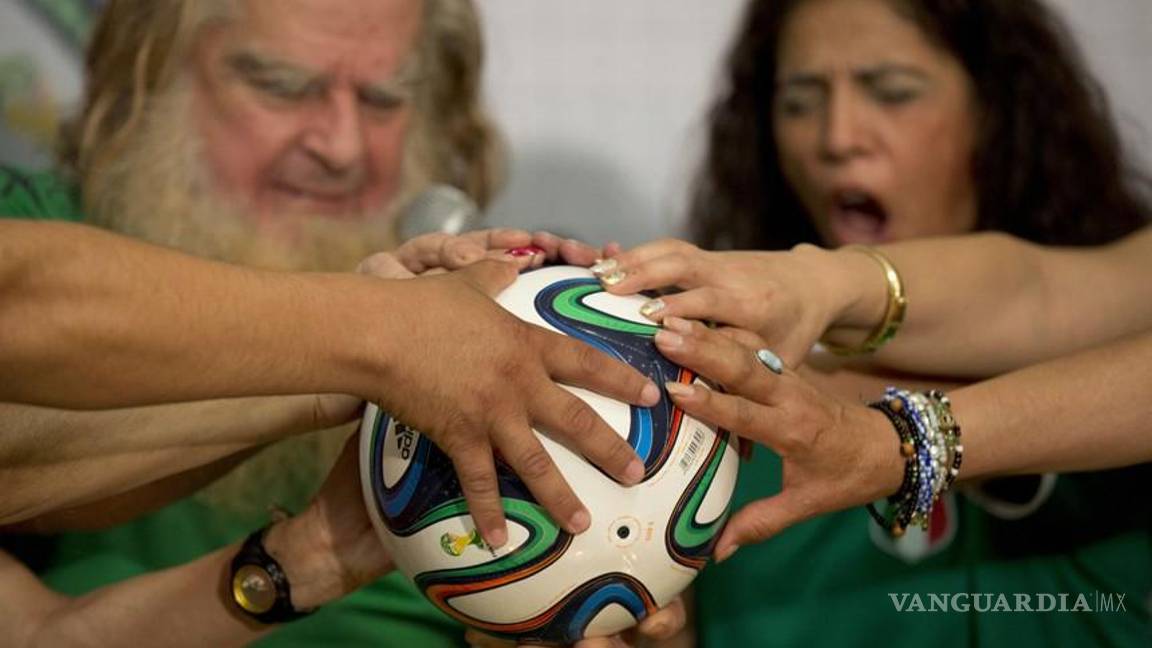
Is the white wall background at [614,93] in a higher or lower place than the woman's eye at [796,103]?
lower

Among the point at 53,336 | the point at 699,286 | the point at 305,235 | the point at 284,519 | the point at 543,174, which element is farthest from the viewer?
the point at 543,174

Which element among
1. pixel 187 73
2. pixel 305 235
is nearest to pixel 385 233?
pixel 305 235

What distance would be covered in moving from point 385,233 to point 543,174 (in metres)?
0.58

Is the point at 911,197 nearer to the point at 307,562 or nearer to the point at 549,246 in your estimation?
the point at 549,246

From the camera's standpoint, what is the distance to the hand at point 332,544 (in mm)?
1422

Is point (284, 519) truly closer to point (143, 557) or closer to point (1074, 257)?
point (143, 557)

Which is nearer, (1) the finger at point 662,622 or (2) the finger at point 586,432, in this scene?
(2) the finger at point 586,432

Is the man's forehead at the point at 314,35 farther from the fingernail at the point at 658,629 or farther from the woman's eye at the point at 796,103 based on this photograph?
the fingernail at the point at 658,629

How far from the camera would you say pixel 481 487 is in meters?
1.10

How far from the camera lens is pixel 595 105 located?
9.49ft

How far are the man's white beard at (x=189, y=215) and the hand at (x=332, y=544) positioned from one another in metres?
0.96

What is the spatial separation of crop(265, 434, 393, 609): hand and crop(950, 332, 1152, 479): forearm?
2.41 ft

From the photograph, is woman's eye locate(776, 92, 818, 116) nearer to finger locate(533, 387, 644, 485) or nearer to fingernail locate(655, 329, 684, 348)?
fingernail locate(655, 329, 684, 348)

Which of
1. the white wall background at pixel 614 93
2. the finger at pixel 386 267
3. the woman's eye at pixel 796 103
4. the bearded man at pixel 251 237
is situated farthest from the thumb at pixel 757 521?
the white wall background at pixel 614 93
